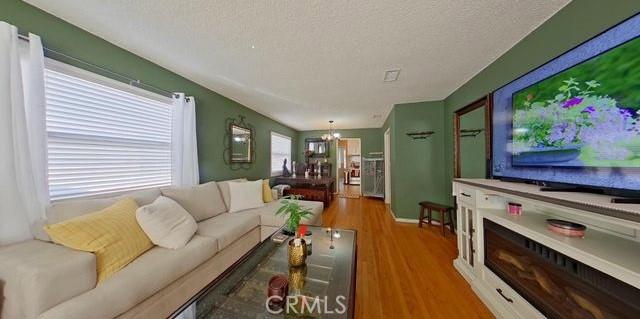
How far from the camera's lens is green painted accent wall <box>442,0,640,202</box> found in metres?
1.14

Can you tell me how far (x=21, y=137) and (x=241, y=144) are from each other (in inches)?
101

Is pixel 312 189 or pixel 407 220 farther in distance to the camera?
pixel 312 189

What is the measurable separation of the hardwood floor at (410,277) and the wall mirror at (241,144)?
2451 mm

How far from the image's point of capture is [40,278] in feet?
3.10

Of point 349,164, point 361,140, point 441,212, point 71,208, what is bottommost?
point 441,212

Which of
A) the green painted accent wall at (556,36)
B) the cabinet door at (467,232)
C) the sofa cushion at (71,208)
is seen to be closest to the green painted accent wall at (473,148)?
the green painted accent wall at (556,36)

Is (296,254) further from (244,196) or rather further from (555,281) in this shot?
(244,196)

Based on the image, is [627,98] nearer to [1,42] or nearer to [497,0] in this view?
[497,0]

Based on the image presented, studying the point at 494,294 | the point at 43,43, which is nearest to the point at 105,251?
the point at 43,43

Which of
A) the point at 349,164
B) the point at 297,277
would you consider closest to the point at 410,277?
the point at 297,277

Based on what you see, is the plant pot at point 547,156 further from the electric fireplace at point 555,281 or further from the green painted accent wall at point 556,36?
the green painted accent wall at point 556,36

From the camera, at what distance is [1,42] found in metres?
1.24

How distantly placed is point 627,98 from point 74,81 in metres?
3.68

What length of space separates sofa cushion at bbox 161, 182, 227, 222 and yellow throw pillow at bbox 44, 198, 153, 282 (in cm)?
65
